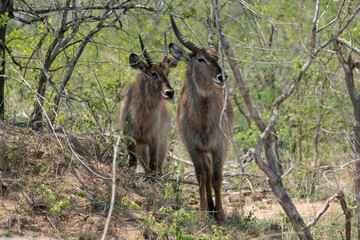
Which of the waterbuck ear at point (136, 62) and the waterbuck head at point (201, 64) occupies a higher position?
the waterbuck ear at point (136, 62)

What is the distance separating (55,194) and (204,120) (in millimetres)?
2566

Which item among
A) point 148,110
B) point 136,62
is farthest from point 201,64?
point 148,110

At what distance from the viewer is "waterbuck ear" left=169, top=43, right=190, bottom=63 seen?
6.40 m

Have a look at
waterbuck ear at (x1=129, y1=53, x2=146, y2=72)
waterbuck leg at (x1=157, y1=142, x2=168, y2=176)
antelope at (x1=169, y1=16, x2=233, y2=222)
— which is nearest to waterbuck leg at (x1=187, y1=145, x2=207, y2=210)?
antelope at (x1=169, y1=16, x2=233, y2=222)

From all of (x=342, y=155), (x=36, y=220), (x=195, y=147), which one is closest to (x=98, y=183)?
(x=36, y=220)

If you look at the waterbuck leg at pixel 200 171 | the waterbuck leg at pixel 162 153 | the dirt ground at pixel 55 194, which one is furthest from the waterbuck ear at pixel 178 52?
the dirt ground at pixel 55 194

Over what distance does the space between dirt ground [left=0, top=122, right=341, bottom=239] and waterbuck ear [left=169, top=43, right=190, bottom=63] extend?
188 cm

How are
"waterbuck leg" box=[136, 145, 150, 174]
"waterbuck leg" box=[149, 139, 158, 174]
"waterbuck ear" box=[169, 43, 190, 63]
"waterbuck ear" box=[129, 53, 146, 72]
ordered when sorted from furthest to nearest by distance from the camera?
"waterbuck leg" box=[136, 145, 150, 174] → "waterbuck leg" box=[149, 139, 158, 174] → "waterbuck ear" box=[129, 53, 146, 72] → "waterbuck ear" box=[169, 43, 190, 63]

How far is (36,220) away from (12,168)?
804 millimetres

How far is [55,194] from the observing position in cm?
451

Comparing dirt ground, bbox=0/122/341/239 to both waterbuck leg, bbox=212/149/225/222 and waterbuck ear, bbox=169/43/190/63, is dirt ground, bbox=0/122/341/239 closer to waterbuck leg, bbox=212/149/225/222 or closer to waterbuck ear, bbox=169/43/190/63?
waterbuck leg, bbox=212/149/225/222

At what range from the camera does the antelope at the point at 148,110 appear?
697 centimetres

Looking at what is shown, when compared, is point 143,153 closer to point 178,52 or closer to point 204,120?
point 204,120

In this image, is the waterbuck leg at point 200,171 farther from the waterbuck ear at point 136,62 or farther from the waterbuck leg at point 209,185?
the waterbuck ear at point 136,62
